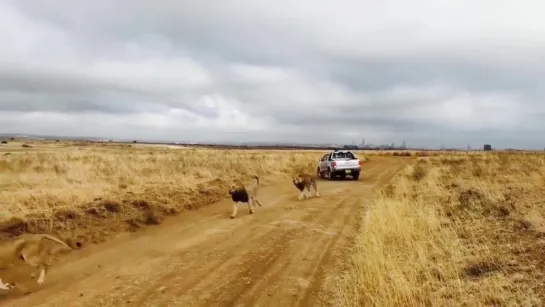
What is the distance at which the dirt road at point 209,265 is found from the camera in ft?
21.7

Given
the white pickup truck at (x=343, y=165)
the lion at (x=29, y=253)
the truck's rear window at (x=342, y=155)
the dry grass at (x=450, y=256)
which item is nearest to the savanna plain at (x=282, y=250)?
the dry grass at (x=450, y=256)

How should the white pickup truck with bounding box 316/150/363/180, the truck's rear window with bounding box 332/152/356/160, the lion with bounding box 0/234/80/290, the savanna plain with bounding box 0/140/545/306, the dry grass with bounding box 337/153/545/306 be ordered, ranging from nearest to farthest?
1. the dry grass with bounding box 337/153/545/306
2. the savanna plain with bounding box 0/140/545/306
3. the lion with bounding box 0/234/80/290
4. the white pickup truck with bounding box 316/150/363/180
5. the truck's rear window with bounding box 332/152/356/160

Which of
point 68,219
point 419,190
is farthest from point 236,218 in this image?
point 419,190

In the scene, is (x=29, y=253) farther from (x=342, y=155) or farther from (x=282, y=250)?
(x=342, y=155)

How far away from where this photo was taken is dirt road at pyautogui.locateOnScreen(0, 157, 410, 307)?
6.61 m

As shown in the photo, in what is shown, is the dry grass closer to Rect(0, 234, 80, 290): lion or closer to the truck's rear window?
Rect(0, 234, 80, 290): lion

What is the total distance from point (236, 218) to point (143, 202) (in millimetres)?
2825

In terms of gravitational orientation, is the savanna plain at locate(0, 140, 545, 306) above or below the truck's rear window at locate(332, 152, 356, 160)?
below

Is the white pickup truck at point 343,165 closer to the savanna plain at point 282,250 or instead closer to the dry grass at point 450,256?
the savanna plain at point 282,250

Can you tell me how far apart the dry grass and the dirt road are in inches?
25.3

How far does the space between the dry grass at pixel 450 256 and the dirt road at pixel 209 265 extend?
64 cm

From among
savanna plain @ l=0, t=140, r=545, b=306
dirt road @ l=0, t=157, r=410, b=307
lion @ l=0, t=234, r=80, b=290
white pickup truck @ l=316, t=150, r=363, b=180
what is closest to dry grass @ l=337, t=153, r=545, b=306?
savanna plain @ l=0, t=140, r=545, b=306

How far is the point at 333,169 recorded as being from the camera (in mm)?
28797

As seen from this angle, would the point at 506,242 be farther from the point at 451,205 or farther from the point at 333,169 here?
the point at 333,169
